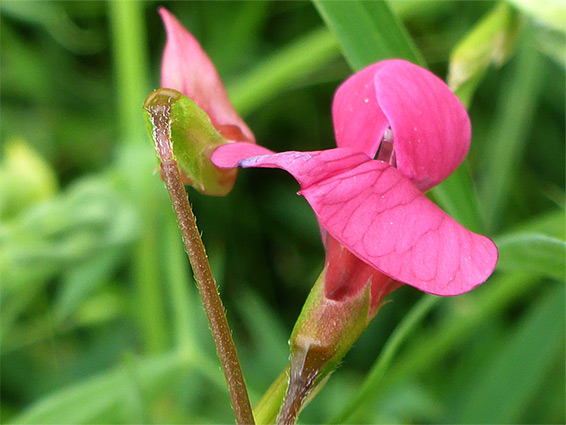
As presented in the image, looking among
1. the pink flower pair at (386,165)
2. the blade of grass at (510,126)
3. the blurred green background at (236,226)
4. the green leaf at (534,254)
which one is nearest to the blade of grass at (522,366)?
the blurred green background at (236,226)

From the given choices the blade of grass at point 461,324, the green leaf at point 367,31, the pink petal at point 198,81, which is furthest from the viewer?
the blade of grass at point 461,324

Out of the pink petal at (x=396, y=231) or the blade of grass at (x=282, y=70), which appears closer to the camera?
the pink petal at (x=396, y=231)

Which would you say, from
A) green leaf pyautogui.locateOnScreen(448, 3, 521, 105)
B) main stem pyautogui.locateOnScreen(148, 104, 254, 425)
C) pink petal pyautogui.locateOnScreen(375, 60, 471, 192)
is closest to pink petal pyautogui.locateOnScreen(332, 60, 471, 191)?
pink petal pyautogui.locateOnScreen(375, 60, 471, 192)

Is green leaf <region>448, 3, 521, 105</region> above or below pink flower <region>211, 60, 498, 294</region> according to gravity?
below

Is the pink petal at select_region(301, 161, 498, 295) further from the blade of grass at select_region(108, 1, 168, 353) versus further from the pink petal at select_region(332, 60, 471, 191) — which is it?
the blade of grass at select_region(108, 1, 168, 353)

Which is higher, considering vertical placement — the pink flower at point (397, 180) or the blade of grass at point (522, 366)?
the pink flower at point (397, 180)

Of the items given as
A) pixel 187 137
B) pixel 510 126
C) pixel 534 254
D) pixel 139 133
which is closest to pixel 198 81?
pixel 187 137

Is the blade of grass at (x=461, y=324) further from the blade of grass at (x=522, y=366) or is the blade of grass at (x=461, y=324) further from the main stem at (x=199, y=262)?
the main stem at (x=199, y=262)

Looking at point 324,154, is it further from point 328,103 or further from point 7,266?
point 328,103
